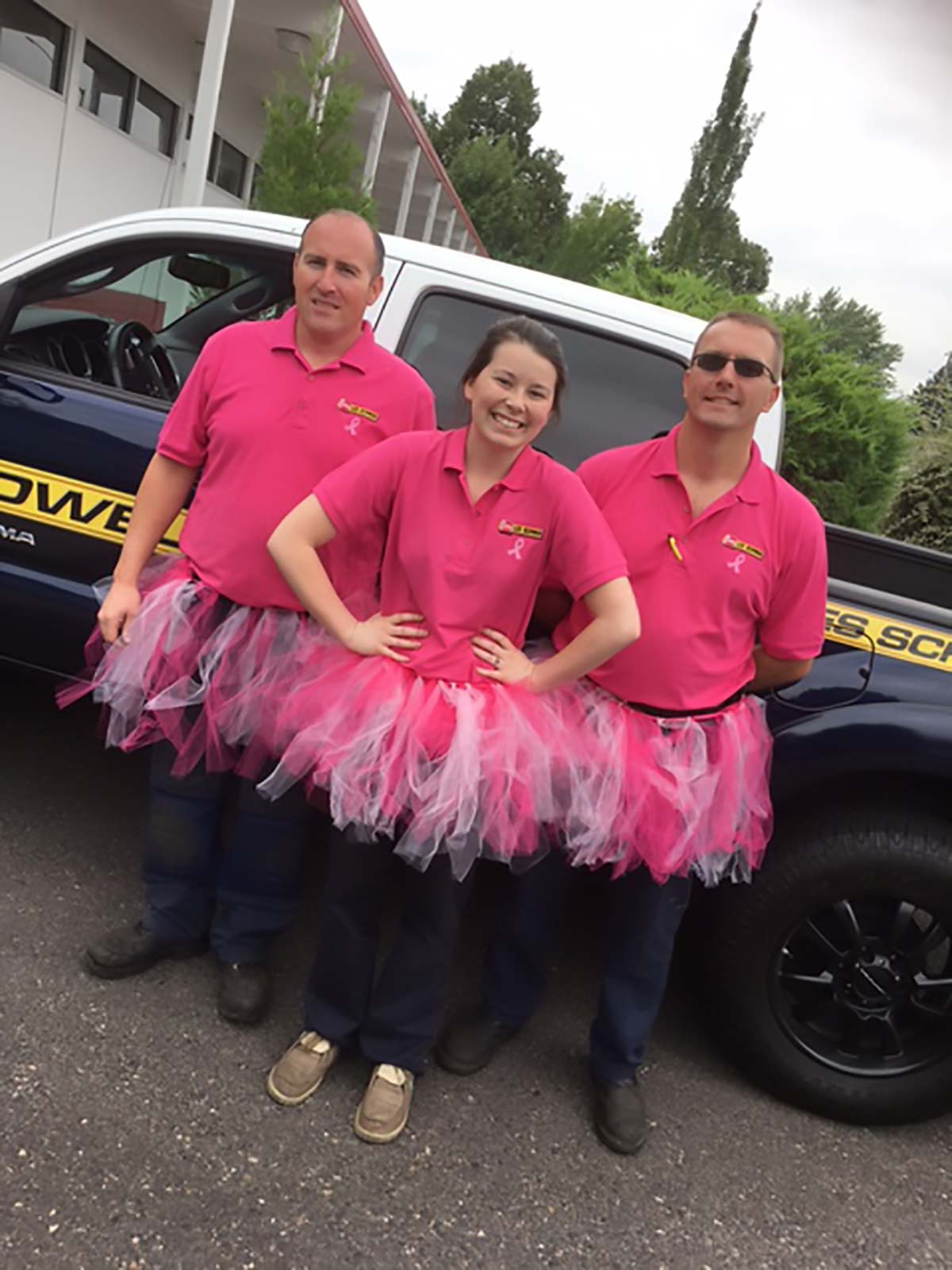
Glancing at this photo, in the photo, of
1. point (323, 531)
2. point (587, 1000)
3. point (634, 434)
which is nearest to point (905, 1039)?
point (587, 1000)

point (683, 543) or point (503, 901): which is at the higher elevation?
point (683, 543)

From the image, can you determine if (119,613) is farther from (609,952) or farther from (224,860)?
(609,952)

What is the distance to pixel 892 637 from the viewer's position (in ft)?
7.46

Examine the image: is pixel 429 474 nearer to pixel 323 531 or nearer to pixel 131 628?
pixel 323 531

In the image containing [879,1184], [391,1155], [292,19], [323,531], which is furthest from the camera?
[292,19]

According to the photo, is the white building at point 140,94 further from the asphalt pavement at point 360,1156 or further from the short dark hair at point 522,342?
the asphalt pavement at point 360,1156

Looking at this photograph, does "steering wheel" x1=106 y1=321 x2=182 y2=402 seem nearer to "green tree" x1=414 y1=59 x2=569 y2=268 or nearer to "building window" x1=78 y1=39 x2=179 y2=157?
"building window" x1=78 y1=39 x2=179 y2=157

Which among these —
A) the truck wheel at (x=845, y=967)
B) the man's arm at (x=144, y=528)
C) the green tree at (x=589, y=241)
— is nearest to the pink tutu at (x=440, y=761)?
the man's arm at (x=144, y=528)

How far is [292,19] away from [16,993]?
1169 cm

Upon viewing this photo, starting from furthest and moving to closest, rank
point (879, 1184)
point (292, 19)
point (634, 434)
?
1. point (292, 19)
2. point (634, 434)
3. point (879, 1184)

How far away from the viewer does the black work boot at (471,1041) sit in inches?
93.4

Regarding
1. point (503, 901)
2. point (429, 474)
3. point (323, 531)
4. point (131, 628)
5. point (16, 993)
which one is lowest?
point (16, 993)

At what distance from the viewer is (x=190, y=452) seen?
7.21 ft

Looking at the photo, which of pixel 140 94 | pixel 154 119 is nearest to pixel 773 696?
pixel 140 94
